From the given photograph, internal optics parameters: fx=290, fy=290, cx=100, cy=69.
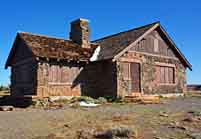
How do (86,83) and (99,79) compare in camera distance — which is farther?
(99,79)

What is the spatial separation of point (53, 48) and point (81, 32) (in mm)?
4193

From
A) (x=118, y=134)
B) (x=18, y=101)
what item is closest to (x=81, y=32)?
(x=18, y=101)

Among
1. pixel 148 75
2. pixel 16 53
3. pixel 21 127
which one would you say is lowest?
pixel 21 127

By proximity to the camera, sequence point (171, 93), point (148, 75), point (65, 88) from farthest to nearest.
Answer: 1. point (171, 93)
2. point (148, 75)
3. point (65, 88)

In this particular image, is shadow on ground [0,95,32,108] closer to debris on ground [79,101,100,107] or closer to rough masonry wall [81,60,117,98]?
debris on ground [79,101,100,107]

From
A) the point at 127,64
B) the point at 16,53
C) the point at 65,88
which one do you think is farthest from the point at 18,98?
the point at 127,64

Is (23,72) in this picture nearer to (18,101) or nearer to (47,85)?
(18,101)

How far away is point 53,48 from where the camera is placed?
73.9 ft

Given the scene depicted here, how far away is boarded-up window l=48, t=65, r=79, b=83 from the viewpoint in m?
21.4

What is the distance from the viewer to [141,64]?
968 inches

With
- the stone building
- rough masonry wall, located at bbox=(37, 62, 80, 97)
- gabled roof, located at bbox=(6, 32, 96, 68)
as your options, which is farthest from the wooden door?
rough masonry wall, located at bbox=(37, 62, 80, 97)

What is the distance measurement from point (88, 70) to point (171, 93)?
28.2ft

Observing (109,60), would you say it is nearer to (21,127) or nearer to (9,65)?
(9,65)

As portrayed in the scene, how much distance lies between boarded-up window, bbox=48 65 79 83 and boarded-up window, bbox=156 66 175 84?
7843mm
